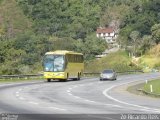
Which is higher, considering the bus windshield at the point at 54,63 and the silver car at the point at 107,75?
the bus windshield at the point at 54,63

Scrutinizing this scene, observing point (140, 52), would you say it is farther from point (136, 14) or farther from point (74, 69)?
point (74, 69)

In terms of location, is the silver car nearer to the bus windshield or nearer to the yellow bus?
the yellow bus

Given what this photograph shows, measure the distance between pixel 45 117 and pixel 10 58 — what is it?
223 ft

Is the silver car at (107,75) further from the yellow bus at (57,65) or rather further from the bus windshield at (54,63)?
the bus windshield at (54,63)

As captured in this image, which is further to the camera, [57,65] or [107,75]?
[107,75]

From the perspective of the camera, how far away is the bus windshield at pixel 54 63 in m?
54.5

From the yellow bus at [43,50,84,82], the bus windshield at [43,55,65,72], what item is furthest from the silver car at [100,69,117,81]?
the bus windshield at [43,55,65,72]

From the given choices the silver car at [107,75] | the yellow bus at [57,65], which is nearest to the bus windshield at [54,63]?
the yellow bus at [57,65]

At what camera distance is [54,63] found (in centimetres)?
5453

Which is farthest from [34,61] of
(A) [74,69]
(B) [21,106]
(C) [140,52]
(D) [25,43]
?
(B) [21,106]

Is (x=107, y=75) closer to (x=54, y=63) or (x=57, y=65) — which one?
(x=57, y=65)

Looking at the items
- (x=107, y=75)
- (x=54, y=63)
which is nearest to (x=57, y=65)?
(x=54, y=63)

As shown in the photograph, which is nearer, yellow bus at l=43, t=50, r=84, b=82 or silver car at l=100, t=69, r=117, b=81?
yellow bus at l=43, t=50, r=84, b=82

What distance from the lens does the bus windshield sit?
5447cm
